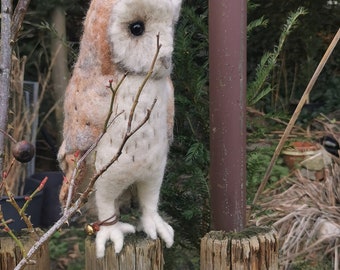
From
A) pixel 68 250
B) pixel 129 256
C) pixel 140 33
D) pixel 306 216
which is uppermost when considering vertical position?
pixel 140 33

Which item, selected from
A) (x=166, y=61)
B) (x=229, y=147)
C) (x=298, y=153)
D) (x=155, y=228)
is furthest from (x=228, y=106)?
(x=298, y=153)

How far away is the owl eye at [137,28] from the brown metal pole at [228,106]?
0.74 feet

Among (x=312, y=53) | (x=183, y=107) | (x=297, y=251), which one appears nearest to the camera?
(x=183, y=107)

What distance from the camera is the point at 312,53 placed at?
357 centimetres

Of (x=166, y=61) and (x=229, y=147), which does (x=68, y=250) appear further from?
(x=166, y=61)

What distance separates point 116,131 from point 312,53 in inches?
112

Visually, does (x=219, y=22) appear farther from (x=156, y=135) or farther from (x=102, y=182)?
(x=102, y=182)

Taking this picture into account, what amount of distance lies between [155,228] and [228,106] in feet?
1.04

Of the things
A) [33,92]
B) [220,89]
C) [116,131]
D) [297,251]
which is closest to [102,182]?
[116,131]

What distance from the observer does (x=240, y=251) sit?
3.59ft

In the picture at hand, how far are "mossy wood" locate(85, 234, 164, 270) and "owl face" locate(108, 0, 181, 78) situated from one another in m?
0.37

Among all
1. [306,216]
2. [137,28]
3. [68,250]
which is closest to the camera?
[137,28]

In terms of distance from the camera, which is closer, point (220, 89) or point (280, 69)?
point (220, 89)

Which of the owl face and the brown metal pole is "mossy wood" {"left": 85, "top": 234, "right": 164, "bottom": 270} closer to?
the brown metal pole
